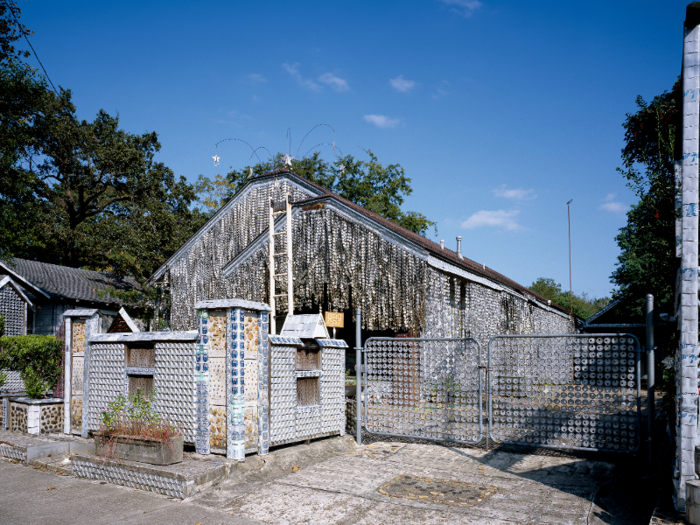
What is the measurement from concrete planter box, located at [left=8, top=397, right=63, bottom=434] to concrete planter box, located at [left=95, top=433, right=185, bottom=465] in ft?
9.23

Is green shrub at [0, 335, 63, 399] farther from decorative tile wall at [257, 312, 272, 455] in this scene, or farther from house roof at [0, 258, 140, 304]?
house roof at [0, 258, 140, 304]

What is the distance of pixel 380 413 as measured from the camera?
9562mm

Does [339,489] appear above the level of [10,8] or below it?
below

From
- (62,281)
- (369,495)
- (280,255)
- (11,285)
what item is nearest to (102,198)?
(62,281)

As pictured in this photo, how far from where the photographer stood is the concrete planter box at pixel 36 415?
364 inches

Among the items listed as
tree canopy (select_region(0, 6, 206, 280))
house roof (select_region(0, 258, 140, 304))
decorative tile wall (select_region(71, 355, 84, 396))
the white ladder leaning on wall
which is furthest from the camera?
tree canopy (select_region(0, 6, 206, 280))

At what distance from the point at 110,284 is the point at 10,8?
14.6m

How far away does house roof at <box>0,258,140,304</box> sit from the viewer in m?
21.1

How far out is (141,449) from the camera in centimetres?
689

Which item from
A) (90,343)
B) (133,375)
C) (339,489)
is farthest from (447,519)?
(90,343)

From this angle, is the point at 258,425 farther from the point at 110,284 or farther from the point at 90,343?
the point at 110,284

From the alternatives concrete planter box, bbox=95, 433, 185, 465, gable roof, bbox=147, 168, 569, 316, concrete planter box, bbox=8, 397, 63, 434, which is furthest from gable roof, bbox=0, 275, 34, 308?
concrete planter box, bbox=95, 433, 185, 465

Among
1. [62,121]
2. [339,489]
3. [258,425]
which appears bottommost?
[339,489]

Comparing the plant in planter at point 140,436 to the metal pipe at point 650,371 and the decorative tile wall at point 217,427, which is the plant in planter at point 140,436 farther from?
the metal pipe at point 650,371
